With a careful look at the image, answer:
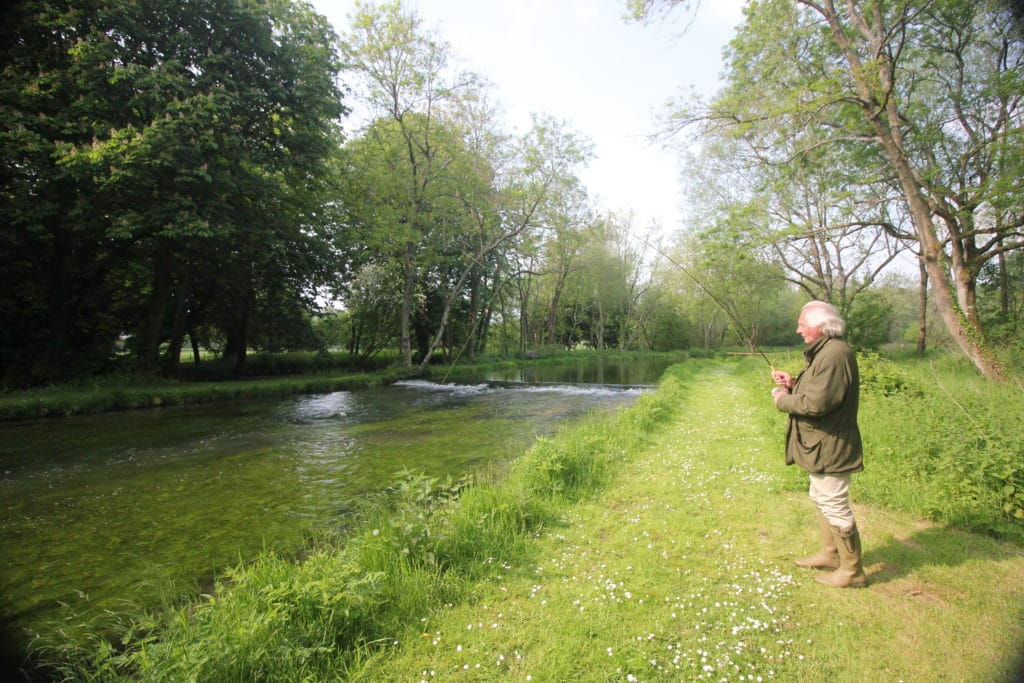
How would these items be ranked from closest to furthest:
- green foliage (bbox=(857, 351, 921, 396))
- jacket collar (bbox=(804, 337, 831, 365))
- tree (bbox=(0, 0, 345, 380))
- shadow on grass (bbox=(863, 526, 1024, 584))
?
1. jacket collar (bbox=(804, 337, 831, 365))
2. shadow on grass (bbox=(863, 526, 1024, 584))
3. green foliage (bbox=(857, 351, 921, 396))
4. tree (bbox=(0, 0, 345, 380))

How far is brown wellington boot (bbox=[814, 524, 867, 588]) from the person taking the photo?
12.1 feet

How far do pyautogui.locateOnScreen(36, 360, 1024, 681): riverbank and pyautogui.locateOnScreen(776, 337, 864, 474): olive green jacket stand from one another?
1118 mm

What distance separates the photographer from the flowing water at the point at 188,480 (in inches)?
186

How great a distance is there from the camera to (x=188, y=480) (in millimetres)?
7785

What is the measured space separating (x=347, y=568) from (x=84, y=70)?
1877 cm

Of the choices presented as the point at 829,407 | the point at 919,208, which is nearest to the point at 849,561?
the point at 829,407

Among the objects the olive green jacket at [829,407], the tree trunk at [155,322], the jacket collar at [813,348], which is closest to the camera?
the olive green jacket at [829,407]

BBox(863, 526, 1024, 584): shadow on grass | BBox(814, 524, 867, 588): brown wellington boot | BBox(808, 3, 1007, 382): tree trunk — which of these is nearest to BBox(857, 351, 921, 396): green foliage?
BBox(808, 3, 1007, 382): tree trunk

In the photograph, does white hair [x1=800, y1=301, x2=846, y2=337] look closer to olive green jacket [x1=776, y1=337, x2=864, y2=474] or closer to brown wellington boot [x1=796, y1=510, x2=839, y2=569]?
olive green jacket [x1=776, y1=337, x2=864, y2=474]

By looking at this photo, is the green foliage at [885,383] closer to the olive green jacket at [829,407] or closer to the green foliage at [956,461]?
the green foliage at [956,461]

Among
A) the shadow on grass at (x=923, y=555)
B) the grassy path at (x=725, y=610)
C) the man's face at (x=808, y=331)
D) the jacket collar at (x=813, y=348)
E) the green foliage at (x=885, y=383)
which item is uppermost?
the man's face at (x=808, y=331)

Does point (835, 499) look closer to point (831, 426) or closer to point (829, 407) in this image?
point (831, 426)

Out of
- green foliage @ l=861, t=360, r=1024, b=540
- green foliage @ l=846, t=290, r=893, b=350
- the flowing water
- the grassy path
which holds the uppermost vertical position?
Answer: green foliage @ l=846, t=290, r=893, b=350

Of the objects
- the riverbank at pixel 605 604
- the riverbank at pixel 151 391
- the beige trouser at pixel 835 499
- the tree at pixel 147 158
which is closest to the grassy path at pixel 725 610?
the riverbank at pixel 605 604
